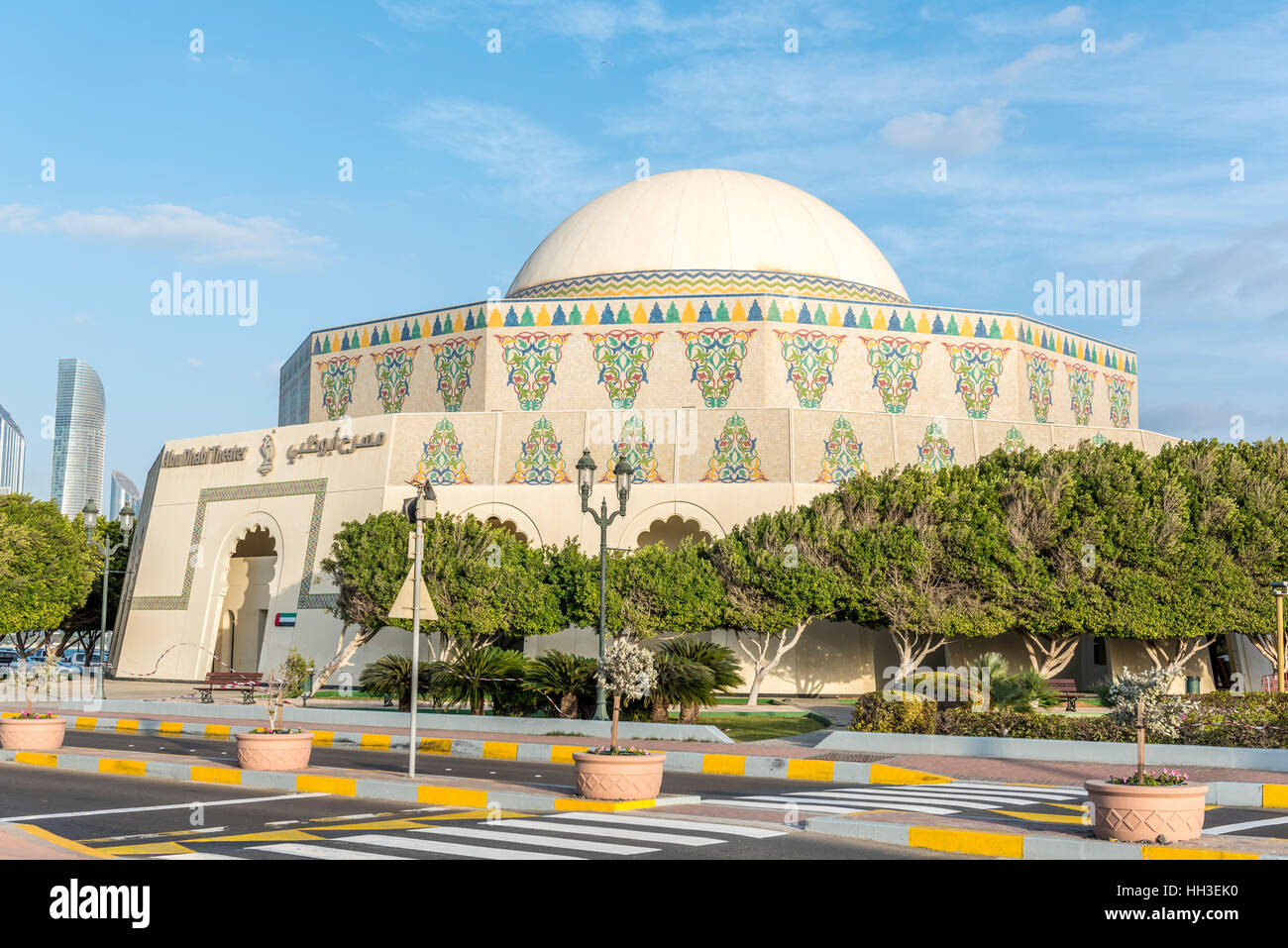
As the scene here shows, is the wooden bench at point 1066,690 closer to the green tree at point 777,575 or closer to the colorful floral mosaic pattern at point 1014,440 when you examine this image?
the green tree at point 777,575

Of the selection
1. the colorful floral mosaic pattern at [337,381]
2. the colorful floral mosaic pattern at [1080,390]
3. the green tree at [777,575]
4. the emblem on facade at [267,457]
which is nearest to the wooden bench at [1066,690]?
the green tree at [777,575]

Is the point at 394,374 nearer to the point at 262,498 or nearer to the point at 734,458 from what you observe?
the point at 262,498

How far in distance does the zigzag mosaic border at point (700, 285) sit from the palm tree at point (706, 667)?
18145 millimetres

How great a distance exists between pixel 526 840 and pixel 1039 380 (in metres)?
35.2

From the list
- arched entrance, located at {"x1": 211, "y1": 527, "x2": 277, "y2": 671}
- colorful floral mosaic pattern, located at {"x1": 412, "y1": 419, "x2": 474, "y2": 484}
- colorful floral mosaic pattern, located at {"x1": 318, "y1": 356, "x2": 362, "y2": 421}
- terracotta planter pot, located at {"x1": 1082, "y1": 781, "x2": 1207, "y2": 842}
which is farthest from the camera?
arched entrance, located at {"x1": 211, "y1": 527, "x2": 277, "y2": 671}

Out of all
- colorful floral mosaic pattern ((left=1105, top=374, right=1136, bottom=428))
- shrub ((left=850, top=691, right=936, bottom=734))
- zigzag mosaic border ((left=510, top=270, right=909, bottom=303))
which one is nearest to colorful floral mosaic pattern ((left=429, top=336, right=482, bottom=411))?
zigzag mosaic border ((left=510, top=270, right=909, bottom=303))

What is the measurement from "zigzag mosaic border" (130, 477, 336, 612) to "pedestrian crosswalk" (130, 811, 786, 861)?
1090 inches

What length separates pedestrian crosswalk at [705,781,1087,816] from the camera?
13547 millimetres

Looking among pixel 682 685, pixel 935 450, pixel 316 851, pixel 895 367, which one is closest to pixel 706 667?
pixel 682 685

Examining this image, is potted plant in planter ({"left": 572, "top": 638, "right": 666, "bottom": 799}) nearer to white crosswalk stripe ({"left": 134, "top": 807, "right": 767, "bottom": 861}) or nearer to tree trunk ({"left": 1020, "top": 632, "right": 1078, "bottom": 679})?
white crosswalk stripe ({"left": 134, "top": 807, "right": 767, "bottom": 861})

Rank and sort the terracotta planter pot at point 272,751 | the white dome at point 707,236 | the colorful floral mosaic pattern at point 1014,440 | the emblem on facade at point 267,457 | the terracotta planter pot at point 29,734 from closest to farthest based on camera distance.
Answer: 1. the terracotta planter pot at point 272,751
2. the terracotta planter pot at point 29,734
3. the colorful floral mosaic pattern at point 1014,440
4. the emblem on facade at point 267,457
5. the white dome at point 707,236

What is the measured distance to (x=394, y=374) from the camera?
142 feet

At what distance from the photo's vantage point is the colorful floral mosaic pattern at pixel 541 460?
3822 cm

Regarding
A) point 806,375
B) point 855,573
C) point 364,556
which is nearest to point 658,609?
point 855,573
